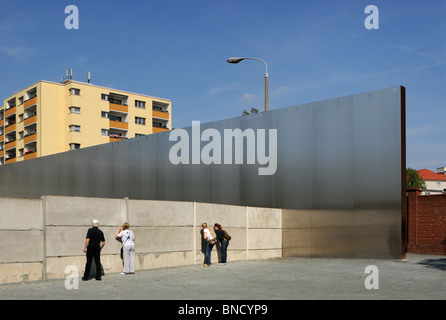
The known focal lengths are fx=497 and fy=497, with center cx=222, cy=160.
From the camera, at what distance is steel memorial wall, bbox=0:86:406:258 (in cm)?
2006

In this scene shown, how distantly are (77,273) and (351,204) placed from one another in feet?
38.5

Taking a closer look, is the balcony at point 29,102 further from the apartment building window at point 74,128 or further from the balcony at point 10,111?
the apartment building window at point 74,128

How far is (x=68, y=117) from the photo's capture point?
7456cm

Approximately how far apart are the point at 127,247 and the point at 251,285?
15.9 feet

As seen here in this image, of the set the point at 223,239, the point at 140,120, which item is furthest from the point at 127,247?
the point at 140,120

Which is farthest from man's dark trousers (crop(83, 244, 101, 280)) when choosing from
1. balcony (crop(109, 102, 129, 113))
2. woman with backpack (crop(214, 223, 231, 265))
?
balcony (crop(109, 102, 129, 113))

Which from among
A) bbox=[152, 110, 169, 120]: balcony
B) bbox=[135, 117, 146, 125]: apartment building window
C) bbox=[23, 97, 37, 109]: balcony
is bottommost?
bbox=[135, 117, 146, 125]: apartment building window

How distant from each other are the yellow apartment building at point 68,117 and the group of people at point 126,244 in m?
59.7

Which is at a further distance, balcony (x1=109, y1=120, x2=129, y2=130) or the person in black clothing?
balcony (x1=109, y1=120, x2=129, y2=130)

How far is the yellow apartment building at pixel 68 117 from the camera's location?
244 ft

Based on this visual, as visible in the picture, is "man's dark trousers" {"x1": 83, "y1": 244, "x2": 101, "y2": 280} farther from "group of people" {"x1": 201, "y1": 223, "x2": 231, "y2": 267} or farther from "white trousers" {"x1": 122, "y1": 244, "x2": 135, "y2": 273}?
"group of people" {"x1": 201, "y1": 223, "x2": 231, "y2": 267}

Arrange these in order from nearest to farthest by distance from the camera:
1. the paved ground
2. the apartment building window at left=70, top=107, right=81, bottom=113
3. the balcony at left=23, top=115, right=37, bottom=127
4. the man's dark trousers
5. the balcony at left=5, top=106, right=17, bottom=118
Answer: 1. the paved ground
2. the man's dark trousers
3. the apartment building window at left=70, top=107, right=81, bottom=113
4. the balcony at left=23, top=115, right=37, bottom=127
5. the balcony at left=5, top=106, right=17, bottom=118
